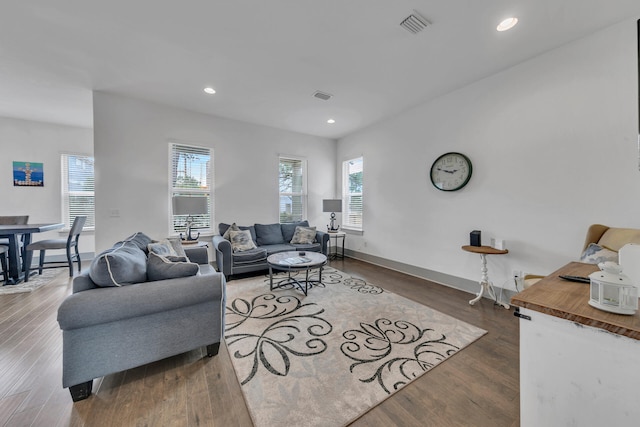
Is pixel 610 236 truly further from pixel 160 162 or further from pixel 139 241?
pixel 160 162

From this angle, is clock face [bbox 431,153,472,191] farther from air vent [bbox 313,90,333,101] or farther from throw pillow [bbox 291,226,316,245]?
throw pillow [bbox 291,226,316,245]

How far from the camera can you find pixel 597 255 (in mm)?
1912

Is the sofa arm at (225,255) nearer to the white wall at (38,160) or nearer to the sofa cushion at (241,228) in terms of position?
the sofa cushion at (241,228)

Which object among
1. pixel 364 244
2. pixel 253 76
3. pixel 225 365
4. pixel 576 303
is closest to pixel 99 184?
pixel 253 76

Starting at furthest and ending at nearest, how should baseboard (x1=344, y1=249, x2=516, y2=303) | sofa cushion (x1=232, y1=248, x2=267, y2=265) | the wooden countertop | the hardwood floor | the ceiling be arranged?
sofa cushion (x1=232, y1=248, x2=267, y2=265), baseboard (x1=344, y1=249, x2=516, y2=303), the ceiling, the hardwood floor, the wooden countertop

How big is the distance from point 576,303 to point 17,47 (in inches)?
198

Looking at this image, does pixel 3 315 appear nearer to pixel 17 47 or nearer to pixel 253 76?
pixel 17 47

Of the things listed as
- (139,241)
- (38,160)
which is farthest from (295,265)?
(38,160)

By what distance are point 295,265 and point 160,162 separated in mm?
3024

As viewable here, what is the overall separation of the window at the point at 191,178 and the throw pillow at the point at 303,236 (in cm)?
163

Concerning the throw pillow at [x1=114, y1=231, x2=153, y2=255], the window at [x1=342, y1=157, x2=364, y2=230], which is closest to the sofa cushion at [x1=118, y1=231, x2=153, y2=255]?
the throw pillow at [x1=114, y1=231, x2=153, y2=255]

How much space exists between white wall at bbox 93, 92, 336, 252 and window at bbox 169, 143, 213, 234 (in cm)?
11

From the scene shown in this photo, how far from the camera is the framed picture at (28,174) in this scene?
4.51m

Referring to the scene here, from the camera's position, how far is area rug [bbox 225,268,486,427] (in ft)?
4.88
